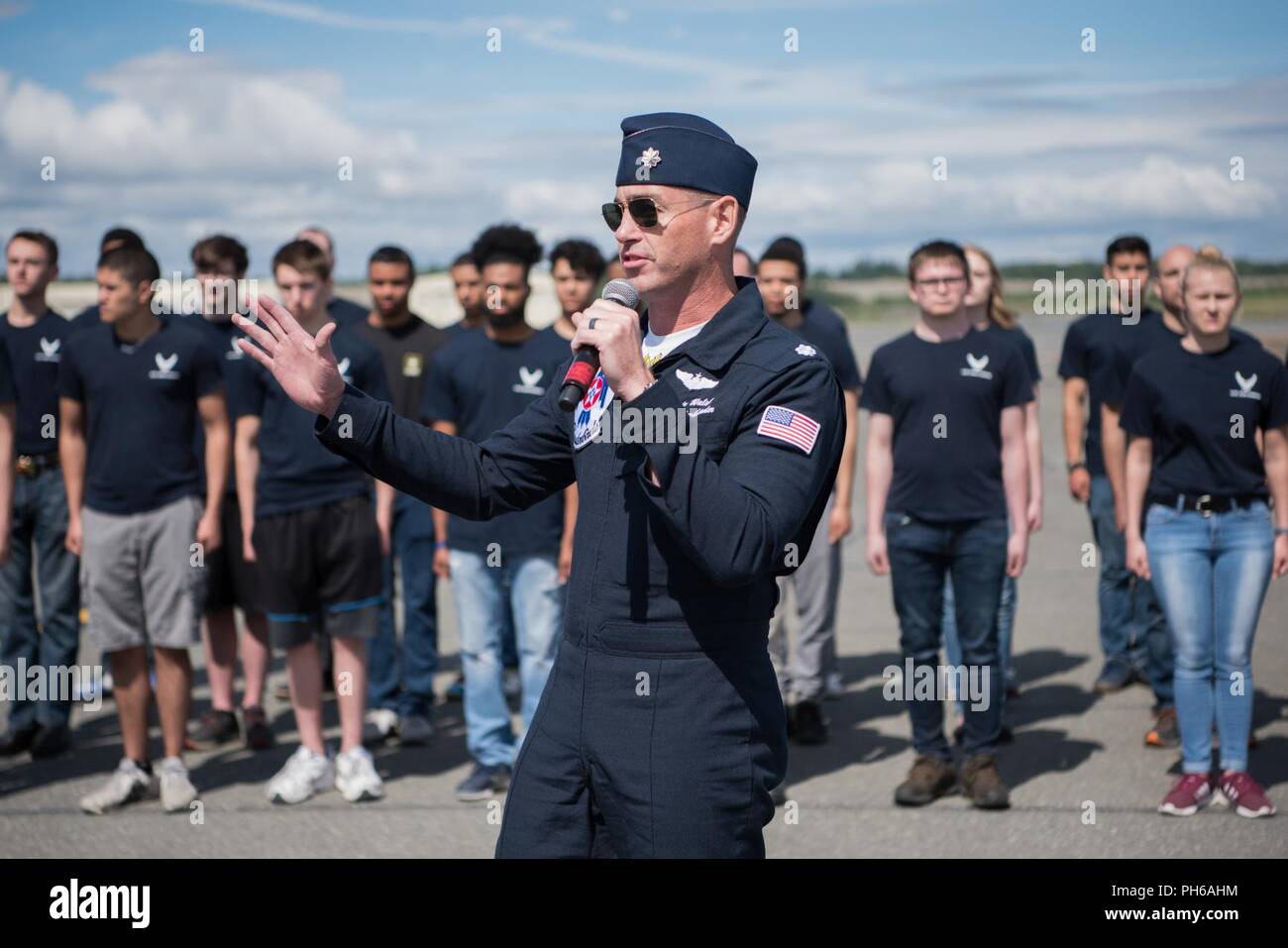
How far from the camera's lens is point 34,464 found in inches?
307

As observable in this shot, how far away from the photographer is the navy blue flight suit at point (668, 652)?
124 inches

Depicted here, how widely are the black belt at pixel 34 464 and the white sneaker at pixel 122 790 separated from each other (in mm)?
1776

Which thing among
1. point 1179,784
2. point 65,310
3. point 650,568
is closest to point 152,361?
point 650,568

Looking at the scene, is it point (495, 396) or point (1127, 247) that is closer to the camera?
point (495, 396)

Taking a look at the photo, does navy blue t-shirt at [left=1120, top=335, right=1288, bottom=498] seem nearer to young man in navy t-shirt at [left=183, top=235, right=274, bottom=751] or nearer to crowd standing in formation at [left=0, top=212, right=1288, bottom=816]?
crowd standing in formation at [left=0, top=212, right=1288, bottom=816]

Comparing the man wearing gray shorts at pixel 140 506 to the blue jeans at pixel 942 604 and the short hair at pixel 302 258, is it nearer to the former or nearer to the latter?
the short hair at pixel 302 258

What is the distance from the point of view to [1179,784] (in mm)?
6590

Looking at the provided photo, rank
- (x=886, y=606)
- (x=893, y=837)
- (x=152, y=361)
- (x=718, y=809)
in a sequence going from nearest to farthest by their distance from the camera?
(x=718, y=809) → (x=893, y=837) → (x=152, y=361) → (x=886, y=606)

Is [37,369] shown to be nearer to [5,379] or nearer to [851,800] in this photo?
[5,379]

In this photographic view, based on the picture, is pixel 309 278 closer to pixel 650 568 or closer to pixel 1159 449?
pixel 1159 449

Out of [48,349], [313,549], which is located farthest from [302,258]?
[48,349]

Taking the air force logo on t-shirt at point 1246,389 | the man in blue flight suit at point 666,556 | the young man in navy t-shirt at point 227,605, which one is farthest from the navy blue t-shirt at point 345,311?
the man in blue flight suit at point 666,556

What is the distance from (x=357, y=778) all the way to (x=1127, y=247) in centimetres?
548
